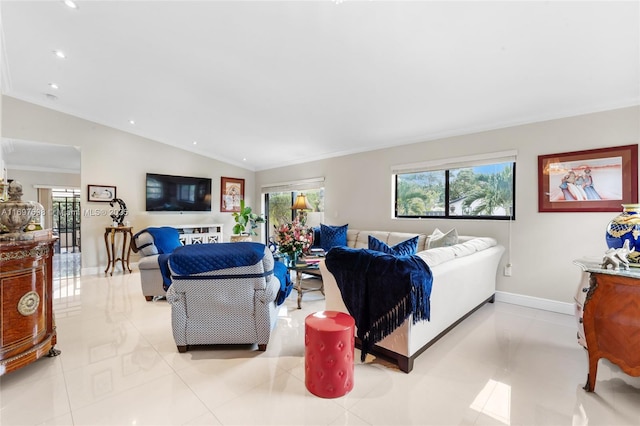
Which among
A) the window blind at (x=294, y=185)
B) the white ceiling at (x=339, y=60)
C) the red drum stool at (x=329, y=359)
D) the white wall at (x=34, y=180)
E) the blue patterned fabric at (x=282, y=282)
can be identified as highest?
the white ceiling at (x=339, y=60)

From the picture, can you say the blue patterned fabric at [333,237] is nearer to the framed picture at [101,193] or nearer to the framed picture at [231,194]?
the framed picture at [231,194]

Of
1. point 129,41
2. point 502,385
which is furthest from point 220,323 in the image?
point 129,41

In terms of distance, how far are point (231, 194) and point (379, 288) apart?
5.77 metres

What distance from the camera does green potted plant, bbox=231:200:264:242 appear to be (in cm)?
671

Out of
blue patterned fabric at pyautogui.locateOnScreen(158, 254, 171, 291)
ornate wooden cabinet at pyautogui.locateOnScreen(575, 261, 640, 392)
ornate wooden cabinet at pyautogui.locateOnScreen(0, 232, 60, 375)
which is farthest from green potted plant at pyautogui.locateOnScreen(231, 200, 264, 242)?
ornate wooden cabinet at pyautogui.locateOnScreen(575, 261, 640, 392)

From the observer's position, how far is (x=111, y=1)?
2.38m

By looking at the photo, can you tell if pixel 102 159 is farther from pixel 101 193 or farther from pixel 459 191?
pixel 459 191

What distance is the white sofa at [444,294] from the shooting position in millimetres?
2057

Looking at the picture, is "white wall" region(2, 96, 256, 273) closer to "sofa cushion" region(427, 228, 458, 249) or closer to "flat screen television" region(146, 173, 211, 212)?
"flat screen television" region(146, 173, 211, 212)

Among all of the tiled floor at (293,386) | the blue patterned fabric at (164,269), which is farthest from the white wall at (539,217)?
the blue patterned fabric at (164,269)

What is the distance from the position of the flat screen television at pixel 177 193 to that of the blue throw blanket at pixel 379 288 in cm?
494

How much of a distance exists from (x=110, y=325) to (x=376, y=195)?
13.1 feet

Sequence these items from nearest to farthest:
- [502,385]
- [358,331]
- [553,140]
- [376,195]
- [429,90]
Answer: [502,385] → [358,331] → [429,90] → [553,140] → [376,195]

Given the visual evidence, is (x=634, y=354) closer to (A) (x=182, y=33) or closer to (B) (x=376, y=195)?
(B) (x=376, y=195)
